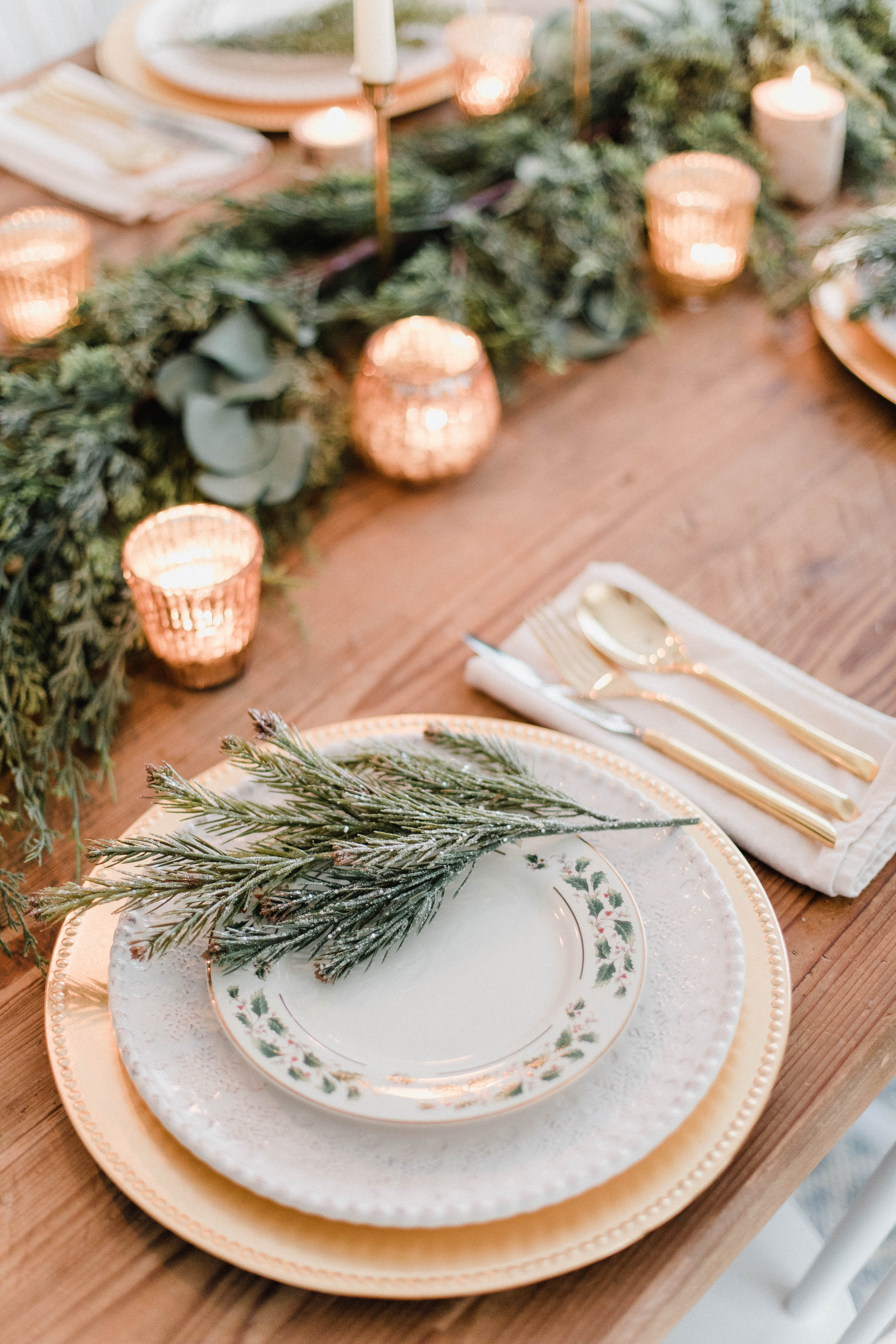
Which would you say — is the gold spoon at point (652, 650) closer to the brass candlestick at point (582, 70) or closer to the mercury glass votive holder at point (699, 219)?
the mercury glass votive holder at point (699, 219)

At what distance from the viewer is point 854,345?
3.64ft

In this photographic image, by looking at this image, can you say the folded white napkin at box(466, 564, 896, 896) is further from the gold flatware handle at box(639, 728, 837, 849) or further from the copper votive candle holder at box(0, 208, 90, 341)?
the copper votive candle holder at box(0, 208, 90, 341)

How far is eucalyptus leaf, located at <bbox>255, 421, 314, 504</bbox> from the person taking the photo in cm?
95

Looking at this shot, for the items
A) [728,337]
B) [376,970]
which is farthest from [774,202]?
[376,970]

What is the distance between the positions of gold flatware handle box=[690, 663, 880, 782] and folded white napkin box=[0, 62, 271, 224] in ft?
2.80

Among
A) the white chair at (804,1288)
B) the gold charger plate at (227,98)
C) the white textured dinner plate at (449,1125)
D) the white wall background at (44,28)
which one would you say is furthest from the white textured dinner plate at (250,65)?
the white chair at (804,1288)

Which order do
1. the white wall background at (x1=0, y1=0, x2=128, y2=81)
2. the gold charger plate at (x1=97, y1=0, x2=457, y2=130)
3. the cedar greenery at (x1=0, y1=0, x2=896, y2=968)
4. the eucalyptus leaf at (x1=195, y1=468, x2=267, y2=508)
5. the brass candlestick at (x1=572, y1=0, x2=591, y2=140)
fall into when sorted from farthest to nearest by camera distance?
the white wall background at (x1=0, y1=0, x2=128, y2=81) < the gold charger plate at (x1=97, y1=0, x2=457, y2=130) < the brass candlestick at (x1=572, y1=0, x2=591, y2=140) < the eucalyptus leaf at (x1=195, y1=468, x2=267, y2=508) < the cedar greenery at (x1=0, y1=0, x2=896, y2=968)

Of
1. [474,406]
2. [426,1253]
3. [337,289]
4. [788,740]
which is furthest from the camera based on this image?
[337,289]

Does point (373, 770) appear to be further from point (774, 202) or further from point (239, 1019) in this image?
point (774, 202)

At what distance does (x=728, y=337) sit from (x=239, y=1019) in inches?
36.6

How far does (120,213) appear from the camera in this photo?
4.26ft

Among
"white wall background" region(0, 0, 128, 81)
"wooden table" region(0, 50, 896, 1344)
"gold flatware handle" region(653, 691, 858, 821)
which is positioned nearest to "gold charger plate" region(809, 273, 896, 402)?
"wooden table" region(0, 50, 896, 1344)

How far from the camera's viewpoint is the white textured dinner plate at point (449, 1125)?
19.0 inches

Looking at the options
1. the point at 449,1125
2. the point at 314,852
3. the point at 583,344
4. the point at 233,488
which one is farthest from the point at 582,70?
the point at 449,1125
